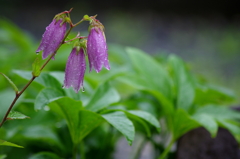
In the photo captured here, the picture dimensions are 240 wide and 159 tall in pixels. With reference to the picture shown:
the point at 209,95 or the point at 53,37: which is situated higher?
the point at 53,37

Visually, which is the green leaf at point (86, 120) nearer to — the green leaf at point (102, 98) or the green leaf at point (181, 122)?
the green leaf at point (102, 98)

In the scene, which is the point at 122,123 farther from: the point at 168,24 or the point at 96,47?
the point at 168,24

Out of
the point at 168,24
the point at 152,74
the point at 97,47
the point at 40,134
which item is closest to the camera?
the point at 97,47

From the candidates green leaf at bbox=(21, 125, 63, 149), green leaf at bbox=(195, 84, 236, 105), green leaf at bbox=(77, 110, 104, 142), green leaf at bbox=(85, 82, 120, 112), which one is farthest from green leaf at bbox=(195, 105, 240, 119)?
green leaf at bbox=(21, 125, 63, 149)

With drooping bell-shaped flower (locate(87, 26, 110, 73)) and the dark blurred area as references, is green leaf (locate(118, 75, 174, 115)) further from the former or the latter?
the dark blurred area

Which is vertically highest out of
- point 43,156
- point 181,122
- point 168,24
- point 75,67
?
point 168,24

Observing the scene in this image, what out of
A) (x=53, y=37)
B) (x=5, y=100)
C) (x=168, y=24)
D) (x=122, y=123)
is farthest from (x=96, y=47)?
(x=168, y=24)

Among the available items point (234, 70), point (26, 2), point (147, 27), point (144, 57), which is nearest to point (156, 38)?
point (147, 27)

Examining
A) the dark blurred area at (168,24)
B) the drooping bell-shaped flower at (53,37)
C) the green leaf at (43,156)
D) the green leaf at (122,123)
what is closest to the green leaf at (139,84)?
the green leaf at (122,123)
